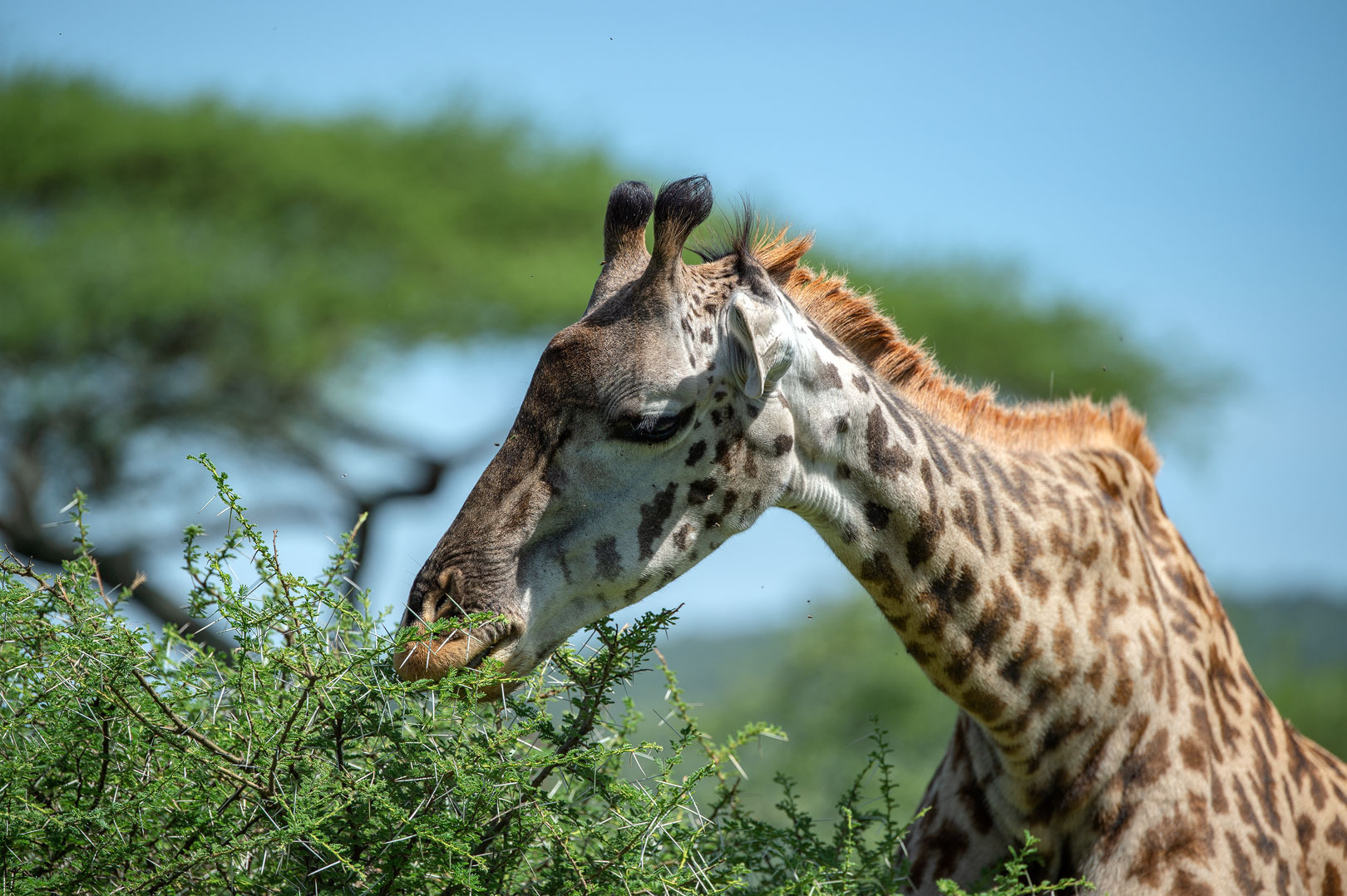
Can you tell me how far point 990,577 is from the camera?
2854mm

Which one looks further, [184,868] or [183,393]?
[183,393]

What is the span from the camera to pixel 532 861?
2656 mm

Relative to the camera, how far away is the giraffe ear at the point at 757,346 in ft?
8.75

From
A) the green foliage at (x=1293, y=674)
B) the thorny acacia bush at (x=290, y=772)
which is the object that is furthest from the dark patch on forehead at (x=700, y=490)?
the green foliage at (x=1293, y=674)

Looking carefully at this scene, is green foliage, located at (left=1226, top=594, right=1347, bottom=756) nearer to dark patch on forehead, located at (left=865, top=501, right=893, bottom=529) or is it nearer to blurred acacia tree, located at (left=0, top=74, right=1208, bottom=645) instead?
blurred acacia tree, located at (left=0, top=74, right=1208, bottom=645)

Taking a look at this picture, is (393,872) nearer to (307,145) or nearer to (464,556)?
(464,556)

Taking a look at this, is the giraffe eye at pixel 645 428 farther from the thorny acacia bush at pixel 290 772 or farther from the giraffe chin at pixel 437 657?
the giraffe chin at pixel 437 657

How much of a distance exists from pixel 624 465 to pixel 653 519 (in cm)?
14

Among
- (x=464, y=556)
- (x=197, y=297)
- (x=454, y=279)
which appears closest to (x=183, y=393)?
(x=197, y=297)

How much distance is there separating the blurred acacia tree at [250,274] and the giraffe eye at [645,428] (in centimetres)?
926

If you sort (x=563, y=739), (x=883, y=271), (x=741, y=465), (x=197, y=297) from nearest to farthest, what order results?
(x=563, y=739)
(x=741, y=465)
(x=197, y=297)
(x=883, y=271)

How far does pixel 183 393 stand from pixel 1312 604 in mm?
34708

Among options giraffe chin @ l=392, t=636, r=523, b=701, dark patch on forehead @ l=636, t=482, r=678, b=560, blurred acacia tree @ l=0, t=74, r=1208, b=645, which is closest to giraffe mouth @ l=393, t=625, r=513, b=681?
giraffe chin @ l=392, t=636, r=523, b=701

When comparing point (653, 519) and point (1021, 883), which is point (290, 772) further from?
point (1021, 883)
